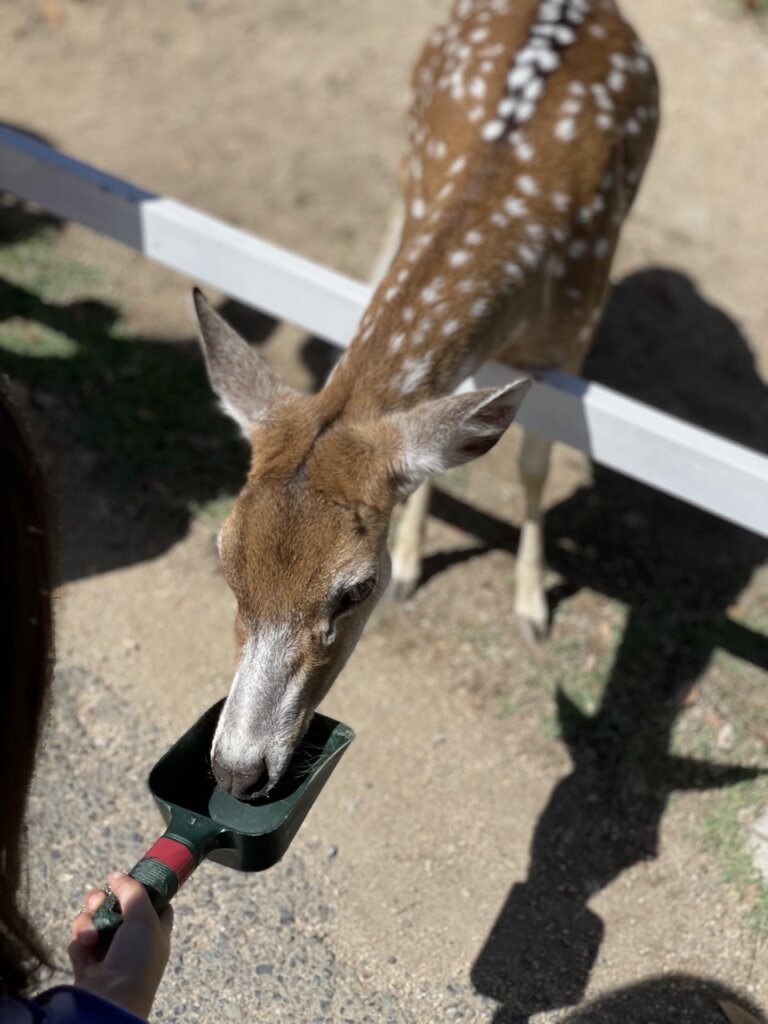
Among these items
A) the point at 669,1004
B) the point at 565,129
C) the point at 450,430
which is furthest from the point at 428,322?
the point at 669,1004

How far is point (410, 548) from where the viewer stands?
4875 millimetres

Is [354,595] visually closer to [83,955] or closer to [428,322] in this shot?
[428,322]

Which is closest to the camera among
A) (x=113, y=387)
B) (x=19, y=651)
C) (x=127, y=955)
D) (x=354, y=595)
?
(x=19, y=651)

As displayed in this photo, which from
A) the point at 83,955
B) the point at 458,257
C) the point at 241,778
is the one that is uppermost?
the point at 458,257

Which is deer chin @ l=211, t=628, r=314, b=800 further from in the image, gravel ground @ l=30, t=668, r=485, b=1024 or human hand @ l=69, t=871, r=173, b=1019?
gravel ground @ l=30, t=668, r=485, b=1024

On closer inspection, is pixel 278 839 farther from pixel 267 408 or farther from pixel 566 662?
pixel 566 662

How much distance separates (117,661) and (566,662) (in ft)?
5.86

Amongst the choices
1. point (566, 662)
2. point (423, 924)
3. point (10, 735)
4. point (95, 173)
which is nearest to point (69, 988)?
point (10, 735)

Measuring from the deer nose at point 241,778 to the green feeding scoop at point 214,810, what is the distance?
1.9 inches

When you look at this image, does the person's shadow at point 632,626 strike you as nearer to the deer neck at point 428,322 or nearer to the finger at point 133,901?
the deer neck at point 428,322

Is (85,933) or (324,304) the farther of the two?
(324,304)

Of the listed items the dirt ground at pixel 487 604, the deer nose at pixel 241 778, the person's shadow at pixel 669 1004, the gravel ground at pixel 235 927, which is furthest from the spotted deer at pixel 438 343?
the person's shadow at pixel 669 1004

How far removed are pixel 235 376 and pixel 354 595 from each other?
0.85 m

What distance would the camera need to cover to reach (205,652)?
4.46m
